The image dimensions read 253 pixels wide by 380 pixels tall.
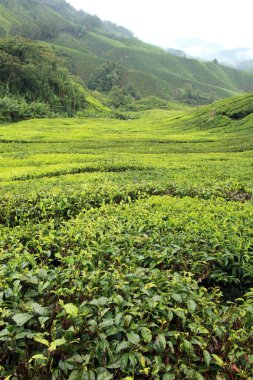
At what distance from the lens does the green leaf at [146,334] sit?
4.64 metres

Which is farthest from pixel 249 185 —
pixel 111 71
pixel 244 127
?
pixel 111 71

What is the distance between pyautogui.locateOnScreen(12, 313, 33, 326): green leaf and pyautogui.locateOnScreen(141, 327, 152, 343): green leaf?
5.14ft

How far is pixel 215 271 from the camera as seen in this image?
704 cm

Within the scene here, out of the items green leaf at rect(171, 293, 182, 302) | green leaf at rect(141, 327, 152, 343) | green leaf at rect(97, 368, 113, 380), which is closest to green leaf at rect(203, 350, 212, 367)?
green leaf at rect(141, 327, 152, 343)

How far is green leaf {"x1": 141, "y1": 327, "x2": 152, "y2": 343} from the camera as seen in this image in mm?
4637

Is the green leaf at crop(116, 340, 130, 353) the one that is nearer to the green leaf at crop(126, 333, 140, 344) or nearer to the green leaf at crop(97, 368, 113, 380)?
the green leaf at crop(126, 333, 140, 344)

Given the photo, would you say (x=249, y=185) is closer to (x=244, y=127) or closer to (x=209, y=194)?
(x=209, y=194)

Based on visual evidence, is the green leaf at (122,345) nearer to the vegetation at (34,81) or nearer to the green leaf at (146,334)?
the green leaf at (146,334)

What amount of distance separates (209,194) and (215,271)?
6.75 m

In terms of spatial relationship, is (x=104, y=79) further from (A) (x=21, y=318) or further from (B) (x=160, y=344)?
(B) (x=160, y=344)

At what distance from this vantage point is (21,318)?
478 centimetres

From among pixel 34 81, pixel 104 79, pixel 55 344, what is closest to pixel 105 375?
pixel 55 344

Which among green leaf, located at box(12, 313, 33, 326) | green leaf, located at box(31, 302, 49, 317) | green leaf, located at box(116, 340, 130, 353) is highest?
green leaf, located at box(12, 313, 33, 326)

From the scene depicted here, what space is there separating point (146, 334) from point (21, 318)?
1.73 meters
